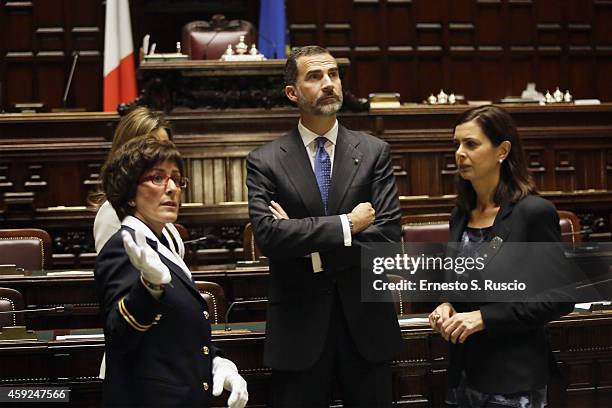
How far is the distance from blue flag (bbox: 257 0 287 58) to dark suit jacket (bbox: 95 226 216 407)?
669 centimetres

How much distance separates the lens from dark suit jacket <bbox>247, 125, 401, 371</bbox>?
2.86 m

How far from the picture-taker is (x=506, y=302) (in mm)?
2518

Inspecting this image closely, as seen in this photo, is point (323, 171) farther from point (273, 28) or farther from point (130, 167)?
point (273, 28)

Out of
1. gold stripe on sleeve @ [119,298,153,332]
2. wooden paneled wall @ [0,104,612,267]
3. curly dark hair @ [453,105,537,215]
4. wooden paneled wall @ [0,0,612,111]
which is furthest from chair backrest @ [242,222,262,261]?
wooden paneled wall @ [0,0,612,111]

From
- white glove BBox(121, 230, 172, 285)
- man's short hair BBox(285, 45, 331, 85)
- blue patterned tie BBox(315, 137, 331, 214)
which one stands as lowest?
white glove BBox(121, 230, 172, 285)

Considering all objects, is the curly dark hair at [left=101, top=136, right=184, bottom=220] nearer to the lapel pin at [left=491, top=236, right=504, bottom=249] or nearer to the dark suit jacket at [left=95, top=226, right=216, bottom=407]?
the dark suit jacket at [left=95, top=226, right=216, bottom=407]

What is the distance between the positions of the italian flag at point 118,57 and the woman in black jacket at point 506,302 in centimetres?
604

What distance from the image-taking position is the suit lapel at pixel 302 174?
3014 millimetres

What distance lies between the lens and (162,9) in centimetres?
981

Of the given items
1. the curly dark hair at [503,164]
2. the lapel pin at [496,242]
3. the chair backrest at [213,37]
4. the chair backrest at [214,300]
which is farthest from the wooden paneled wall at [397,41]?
the lapel pin at [496,242]

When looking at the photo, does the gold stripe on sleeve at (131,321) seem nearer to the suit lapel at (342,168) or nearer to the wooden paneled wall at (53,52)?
the suit lapel at (342,168)

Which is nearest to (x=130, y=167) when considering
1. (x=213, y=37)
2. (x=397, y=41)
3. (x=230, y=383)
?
(x=230, y=383)

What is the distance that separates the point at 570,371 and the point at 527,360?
881 millimetres

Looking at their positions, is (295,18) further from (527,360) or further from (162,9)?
(527,360)
